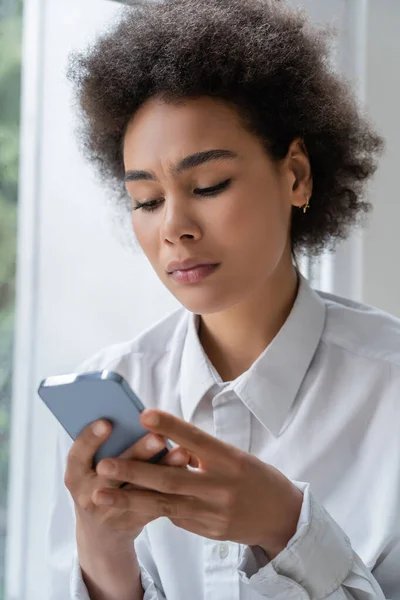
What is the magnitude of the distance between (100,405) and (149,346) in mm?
507

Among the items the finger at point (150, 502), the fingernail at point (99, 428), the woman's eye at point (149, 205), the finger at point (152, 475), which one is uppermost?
the woman's eye at point (149, 205)

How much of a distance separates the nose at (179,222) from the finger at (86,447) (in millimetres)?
306

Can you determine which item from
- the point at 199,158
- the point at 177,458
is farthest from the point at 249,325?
the point at 177,458

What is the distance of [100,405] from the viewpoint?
80cm

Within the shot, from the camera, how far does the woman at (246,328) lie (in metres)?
0.98

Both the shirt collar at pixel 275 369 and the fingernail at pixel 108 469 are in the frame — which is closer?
the fingernail at pixel 108 469

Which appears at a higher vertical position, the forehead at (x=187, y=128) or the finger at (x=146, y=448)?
the forehead at (x=187, y=128)

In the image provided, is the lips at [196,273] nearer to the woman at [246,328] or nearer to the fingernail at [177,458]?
the woman at [246,328]

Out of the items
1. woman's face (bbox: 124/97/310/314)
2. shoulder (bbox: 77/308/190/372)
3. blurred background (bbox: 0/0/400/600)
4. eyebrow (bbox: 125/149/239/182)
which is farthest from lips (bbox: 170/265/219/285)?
blurred background (bbox: 0/0/400/600)

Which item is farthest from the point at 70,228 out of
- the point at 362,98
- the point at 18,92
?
the point at 362,98

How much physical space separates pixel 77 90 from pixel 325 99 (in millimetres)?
359

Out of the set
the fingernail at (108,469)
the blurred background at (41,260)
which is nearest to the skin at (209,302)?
the fingernail at (108,469)

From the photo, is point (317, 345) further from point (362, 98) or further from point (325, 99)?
point (362, 98)

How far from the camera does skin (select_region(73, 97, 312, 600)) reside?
84 centimetres
